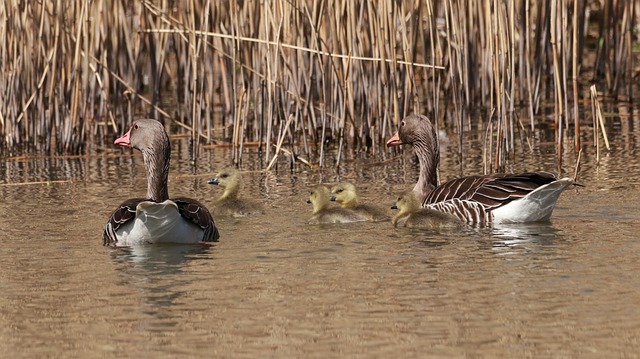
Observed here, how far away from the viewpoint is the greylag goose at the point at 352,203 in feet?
33.0

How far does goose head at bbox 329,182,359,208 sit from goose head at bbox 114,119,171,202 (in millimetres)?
1563

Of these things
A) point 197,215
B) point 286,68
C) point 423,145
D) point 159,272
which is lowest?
point 159,272

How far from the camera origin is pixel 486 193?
9.88 m

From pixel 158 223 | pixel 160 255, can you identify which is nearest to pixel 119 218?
pixel 158 223

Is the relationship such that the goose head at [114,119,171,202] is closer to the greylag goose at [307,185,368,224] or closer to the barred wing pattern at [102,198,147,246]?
the barred wing pattern at [102,198,147,246]

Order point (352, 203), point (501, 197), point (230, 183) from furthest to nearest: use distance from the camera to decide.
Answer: point (230, 183) → point (352, 203) → point (501, 197)

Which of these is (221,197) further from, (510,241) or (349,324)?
(349,324)

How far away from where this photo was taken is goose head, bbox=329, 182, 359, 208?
10461 mm

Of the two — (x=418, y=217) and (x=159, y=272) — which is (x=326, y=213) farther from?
(x=159, y=272)

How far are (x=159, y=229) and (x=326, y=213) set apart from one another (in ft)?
5.54

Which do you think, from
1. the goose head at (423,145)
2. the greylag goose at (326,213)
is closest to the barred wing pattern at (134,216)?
the greylag goose at (326,213)

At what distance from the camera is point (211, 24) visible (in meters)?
15.3

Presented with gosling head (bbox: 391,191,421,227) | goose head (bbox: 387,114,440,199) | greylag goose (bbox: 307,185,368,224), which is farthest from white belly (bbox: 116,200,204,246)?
goose head (bbox: 387,114,440,199)

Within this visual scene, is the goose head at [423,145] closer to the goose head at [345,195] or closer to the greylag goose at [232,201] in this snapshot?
the goose head at [345,195]
